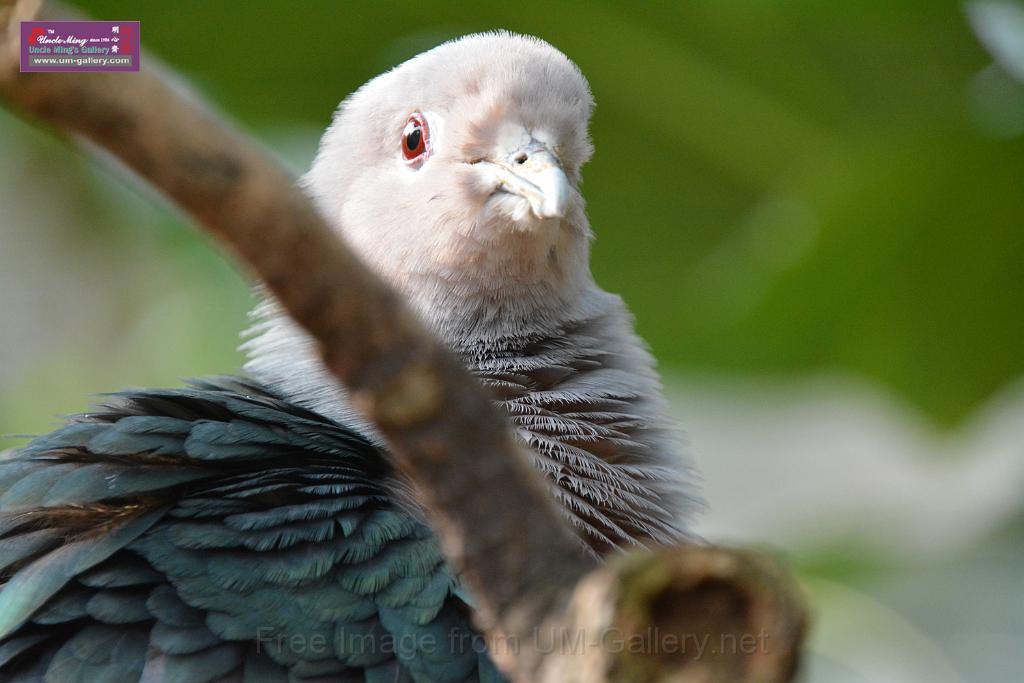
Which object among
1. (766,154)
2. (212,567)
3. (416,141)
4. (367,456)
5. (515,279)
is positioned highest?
(766,154)

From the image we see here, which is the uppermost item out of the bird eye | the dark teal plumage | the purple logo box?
the bird eye

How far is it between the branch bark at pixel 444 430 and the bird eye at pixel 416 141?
151 centimetres

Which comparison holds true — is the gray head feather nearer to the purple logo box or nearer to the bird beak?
the bird beak

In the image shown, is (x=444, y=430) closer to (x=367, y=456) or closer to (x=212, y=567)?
(x=212, y=567)

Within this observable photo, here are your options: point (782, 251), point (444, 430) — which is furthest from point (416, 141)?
point (444, 430)

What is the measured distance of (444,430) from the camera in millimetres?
921

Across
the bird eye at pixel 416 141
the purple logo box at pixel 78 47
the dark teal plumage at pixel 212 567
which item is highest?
→ the bird eye at pixel 416 141

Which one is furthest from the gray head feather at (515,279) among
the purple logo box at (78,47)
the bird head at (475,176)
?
the purple logo box at (78,47)

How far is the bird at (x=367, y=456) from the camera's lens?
5.27 feet

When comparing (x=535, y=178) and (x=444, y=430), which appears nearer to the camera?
(x=444, y=430)

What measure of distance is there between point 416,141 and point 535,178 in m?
0.41

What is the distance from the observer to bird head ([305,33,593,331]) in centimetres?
218

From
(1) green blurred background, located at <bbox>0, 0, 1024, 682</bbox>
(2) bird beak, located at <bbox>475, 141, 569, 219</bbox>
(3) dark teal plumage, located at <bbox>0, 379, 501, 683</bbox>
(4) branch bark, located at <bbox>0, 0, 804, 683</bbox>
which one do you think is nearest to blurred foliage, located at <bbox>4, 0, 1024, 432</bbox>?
(1) green blurred background, located at <bbox>0, 0, 1024, 682</bbox>

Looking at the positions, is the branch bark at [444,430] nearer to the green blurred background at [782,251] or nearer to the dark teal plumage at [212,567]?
the dark teal plumage at [212,567]
